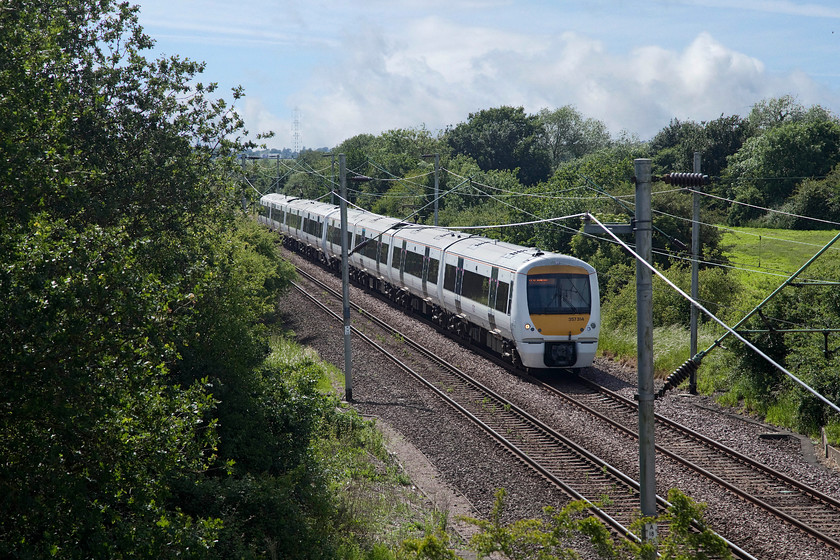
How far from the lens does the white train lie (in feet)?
63.6

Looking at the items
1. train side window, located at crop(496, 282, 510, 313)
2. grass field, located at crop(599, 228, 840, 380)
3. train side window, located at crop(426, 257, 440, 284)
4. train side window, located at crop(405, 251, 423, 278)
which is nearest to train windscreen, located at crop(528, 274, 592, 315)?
train side window, located at crop(496, 282, 510, 313)

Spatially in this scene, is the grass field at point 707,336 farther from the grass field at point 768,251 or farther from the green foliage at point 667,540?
the green foliage at point 667,540

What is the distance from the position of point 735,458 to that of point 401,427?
6526 mm

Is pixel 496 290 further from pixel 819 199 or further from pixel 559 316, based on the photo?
pixel 819 199

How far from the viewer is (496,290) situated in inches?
810

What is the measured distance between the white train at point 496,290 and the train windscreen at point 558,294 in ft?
0.08

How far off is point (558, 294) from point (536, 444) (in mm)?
5172

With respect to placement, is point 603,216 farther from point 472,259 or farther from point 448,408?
point 448,408

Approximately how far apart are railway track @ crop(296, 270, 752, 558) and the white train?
1611mm

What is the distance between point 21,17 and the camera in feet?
29.3

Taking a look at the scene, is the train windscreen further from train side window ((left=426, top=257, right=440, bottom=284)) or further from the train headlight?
train side window ((left=426, top=257, right=440, bottom=284))

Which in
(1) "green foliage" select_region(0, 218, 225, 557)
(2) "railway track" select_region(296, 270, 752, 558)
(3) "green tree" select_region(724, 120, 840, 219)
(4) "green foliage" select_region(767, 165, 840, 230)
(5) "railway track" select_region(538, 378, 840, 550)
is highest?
(3) "green tree" select_region(724, 120, 840, 219)

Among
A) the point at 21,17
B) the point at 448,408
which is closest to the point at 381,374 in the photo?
the point at 448,408

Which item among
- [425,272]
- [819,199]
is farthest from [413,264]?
[819,199]
